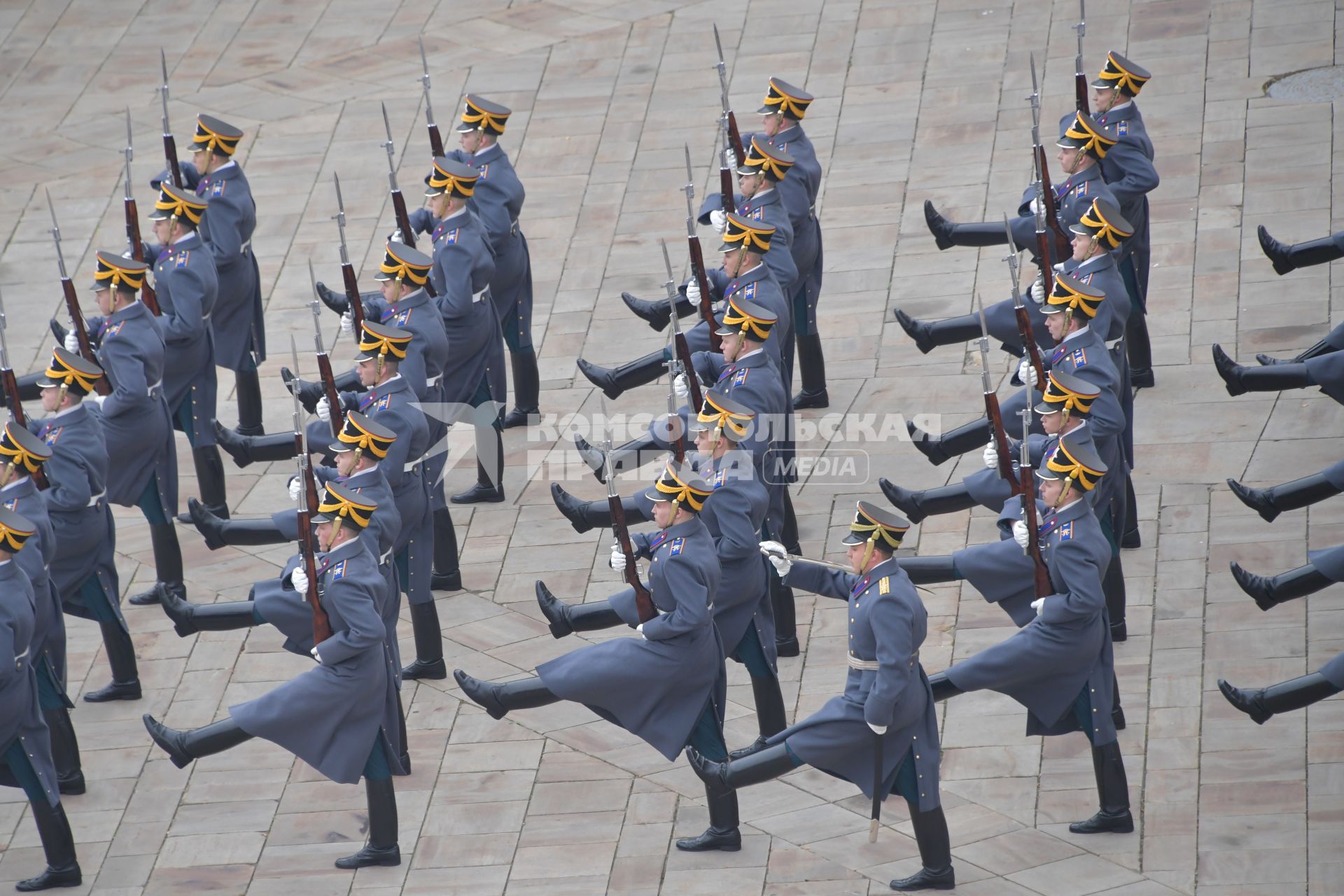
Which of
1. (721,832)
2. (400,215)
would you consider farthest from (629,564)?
(400,215)

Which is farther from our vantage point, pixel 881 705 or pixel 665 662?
pixel 665 662

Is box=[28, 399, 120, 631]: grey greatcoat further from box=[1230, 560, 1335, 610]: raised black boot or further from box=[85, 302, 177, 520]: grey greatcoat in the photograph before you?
box=[1230, 560, 1335, 610]: raised black boot

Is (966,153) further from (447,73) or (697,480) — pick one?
(697,480)

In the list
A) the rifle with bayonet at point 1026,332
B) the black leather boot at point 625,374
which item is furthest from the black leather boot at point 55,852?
the rifle with bayonet at point 1026,332

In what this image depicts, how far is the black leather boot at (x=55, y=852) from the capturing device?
30.8 feet

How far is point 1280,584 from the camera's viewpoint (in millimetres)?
10133

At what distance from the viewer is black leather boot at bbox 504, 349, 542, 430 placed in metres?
13.4

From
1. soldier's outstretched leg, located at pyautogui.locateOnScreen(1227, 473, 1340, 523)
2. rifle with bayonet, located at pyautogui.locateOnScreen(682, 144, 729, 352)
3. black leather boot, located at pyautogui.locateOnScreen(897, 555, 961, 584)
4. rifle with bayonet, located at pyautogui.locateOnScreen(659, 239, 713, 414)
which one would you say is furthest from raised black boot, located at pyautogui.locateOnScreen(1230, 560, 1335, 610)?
rifle with bayonet, located at pyautogui.locateOnScreen(682, 144, 729, 352)

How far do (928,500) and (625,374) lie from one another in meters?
2.42

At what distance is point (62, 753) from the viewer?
1018 cm

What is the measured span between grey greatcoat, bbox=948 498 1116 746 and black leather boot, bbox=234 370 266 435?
5.97m

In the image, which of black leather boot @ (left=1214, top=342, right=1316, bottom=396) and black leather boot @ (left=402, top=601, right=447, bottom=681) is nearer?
black leather boot @ (left=402, top=601, right=447, bottom=681)

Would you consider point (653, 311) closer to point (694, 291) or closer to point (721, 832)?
point (694, 291)

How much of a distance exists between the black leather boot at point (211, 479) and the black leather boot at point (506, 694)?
3419 mm
